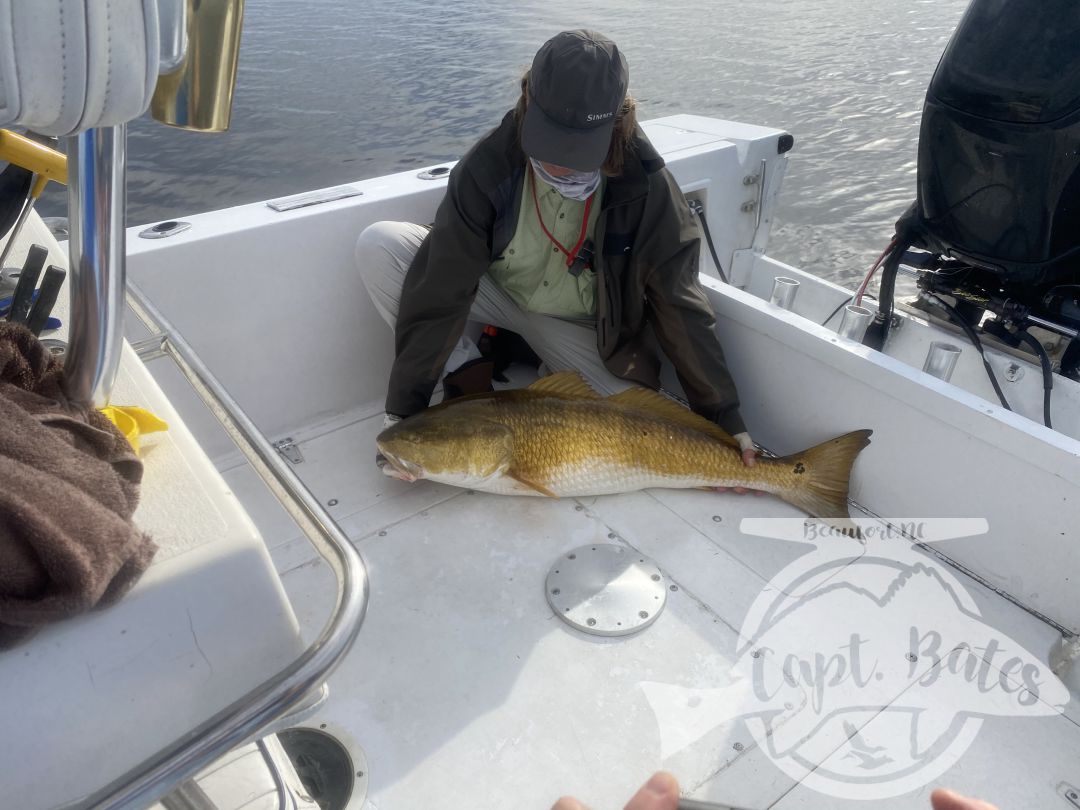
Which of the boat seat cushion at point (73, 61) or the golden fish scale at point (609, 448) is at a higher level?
the boat seat cushion at point (73, 61)

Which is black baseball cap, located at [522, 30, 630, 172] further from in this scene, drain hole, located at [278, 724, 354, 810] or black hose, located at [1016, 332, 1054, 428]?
drain hole, located at [278, 724, 354, 810]

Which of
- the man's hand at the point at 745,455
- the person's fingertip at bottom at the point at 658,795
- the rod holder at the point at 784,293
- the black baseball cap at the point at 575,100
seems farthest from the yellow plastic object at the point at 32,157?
the rod holder at the point at 784,293

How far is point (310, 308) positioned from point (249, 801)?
1.83m

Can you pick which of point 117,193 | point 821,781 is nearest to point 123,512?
point 117,193

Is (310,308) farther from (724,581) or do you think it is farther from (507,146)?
(724,581)

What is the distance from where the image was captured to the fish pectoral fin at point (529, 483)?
8.01 feet

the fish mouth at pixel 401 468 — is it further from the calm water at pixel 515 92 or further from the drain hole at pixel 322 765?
the calm water at pixel 515 92

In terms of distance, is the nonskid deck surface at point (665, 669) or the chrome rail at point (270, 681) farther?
the nonskid deck surface at point (665, 669)

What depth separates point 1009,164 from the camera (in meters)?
2.45

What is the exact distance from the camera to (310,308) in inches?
108

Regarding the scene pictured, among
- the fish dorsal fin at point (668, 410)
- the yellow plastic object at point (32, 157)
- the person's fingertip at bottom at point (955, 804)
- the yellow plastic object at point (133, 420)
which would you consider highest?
the yellow plastic object at point (32, 157)

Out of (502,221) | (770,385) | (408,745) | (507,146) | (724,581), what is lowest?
(408,745)

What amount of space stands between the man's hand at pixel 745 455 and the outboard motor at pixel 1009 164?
1034 millimetres

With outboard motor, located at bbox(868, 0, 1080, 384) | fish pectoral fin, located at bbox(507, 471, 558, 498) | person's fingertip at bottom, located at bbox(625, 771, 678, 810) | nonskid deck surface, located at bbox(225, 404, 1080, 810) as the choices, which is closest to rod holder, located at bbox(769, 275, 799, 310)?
outboard motor, located at bbox(868, 0, 1080, 384)
